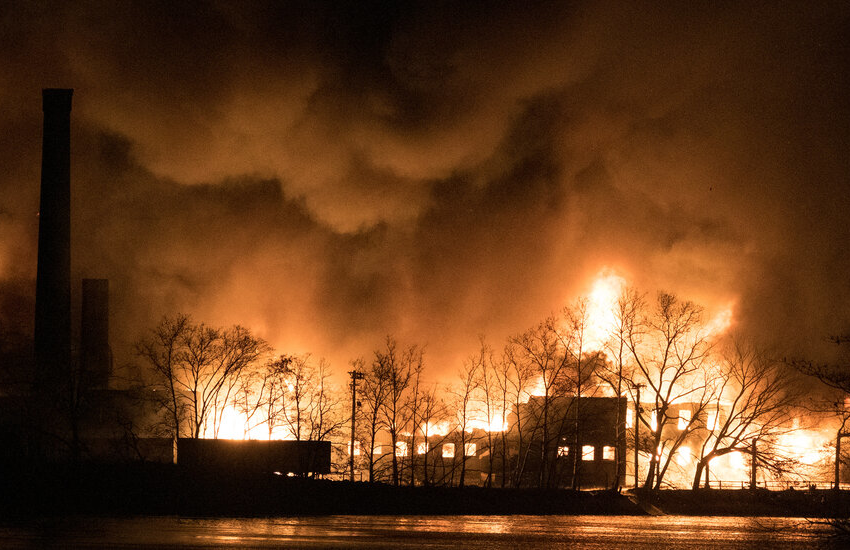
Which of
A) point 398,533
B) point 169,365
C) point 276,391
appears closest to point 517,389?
point 276,391

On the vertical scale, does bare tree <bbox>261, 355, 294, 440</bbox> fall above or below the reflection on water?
above

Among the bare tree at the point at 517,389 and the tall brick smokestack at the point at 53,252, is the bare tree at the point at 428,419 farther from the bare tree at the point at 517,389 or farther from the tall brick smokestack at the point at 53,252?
the tall brick smokestack at the point at 53,252

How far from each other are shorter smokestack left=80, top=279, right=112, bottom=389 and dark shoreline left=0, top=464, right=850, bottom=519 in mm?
A: 25417

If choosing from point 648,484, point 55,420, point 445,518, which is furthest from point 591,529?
point 55,420

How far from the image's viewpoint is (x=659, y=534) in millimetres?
36594

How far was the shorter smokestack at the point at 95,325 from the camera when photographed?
6850cm

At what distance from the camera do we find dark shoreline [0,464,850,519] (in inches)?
1555

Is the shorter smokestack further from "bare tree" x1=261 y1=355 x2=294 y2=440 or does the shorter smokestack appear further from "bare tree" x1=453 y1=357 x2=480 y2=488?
"bare tree" x1=453 y1=357 x2=480 y2=488

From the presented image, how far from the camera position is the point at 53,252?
202 ft

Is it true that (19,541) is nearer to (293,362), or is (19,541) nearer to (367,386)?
(367,386)

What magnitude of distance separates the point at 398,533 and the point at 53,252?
4062 cm

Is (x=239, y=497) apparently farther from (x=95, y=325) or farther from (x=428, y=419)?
(x=95, y=325)

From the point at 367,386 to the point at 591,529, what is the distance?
Result: 2644 centimetres

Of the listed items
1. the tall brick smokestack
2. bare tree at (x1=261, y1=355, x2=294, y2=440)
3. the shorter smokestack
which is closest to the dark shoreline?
bare tree at (x1=261, y1=355, x2=294, y2=440)
